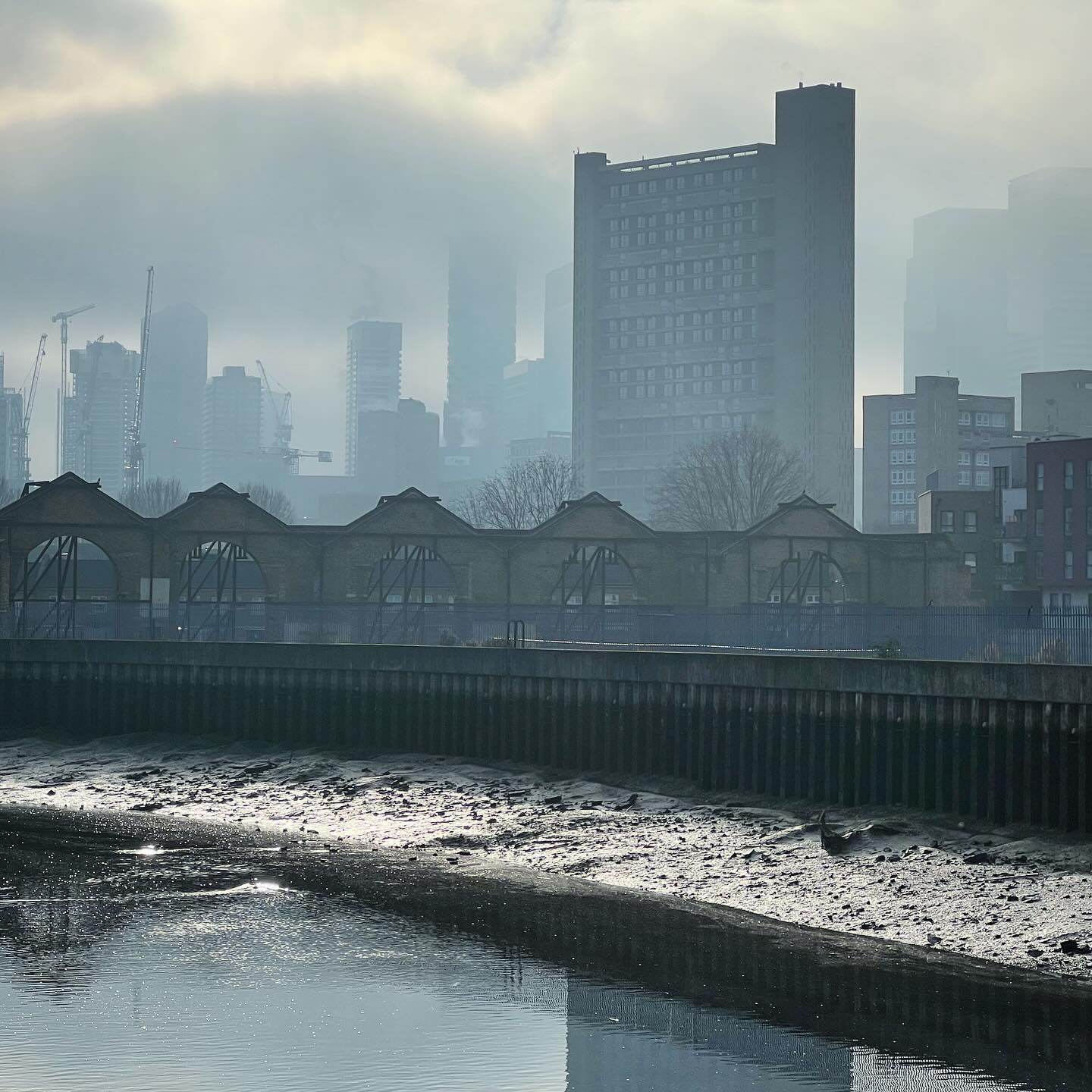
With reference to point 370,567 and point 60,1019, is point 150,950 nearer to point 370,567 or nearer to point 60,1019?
point 60,1019

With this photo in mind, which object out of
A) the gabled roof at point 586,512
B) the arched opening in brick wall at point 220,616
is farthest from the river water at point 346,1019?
the gabled roof at point 586,512

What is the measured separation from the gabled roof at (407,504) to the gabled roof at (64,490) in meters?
11.0

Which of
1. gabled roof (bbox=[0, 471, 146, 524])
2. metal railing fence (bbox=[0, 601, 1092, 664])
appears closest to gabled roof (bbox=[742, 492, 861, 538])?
metal railing fence (bbox=[0, 601, 1092, 664])

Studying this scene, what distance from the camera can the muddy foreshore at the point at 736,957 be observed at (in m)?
16.4

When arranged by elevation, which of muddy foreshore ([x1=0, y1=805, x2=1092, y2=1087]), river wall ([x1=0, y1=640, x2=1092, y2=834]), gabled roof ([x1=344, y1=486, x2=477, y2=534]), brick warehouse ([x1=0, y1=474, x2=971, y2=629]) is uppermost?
gabled roof ([x1=344, y1=486, x2=477, y2=534])

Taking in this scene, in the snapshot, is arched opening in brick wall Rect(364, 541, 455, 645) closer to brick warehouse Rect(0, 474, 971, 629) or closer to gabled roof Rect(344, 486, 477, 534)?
brick warehouse Rect(0, 474, 971, 629)

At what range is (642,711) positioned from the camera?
33.2 meters

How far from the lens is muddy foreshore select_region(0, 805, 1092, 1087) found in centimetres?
1641

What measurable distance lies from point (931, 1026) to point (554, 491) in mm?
→ 148189

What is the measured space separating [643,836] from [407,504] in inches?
2117

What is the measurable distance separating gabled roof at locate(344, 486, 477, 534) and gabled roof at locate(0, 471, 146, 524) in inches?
433

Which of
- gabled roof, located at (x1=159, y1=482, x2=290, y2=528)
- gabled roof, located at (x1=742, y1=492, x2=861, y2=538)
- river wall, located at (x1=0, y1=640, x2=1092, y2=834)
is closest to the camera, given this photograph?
river wall, located at (x1=0, y1=640, x2=1092, y2=834)

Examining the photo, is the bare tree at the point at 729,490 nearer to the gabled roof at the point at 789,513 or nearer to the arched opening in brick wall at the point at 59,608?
the gabled roof at the point at 789,513

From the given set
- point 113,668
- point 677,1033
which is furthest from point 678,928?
point 113,668
